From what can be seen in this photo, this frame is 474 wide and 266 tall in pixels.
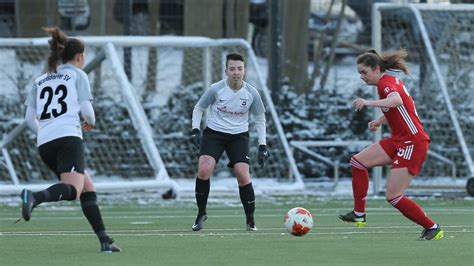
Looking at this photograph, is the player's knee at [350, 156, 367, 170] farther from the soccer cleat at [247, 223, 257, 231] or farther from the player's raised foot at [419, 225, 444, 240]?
the player's raised foot at [419, 225, 444, 240]

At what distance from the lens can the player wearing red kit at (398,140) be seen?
12.0 meters

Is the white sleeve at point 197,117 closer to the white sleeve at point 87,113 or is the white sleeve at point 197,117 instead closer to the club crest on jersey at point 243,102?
the club crest on jersey at point 243,102

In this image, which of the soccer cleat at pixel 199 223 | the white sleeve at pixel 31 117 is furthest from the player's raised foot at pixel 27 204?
the soccer cleat at pixel 199 223

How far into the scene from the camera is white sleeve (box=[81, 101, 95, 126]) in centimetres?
1037

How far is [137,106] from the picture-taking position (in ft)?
66.8

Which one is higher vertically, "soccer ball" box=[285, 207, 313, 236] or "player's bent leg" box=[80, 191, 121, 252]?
"player's bent leg" box=[80, 191, 121, 252]

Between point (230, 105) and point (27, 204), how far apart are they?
4075 millimetres

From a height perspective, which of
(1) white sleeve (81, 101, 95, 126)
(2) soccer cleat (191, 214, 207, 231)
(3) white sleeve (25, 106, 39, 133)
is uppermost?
(1) white sleeve (81, 101, 95, 126)

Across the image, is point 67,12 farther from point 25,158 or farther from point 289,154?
point 289,154

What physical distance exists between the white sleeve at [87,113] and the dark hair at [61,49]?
1.33 ft

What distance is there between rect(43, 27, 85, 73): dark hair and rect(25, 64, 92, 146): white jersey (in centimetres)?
6

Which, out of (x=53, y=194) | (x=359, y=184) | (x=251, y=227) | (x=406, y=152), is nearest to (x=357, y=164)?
(x=359, y=184)

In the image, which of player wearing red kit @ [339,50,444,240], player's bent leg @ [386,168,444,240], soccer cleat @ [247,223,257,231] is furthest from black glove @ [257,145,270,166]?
player's bent leg @ [386,168,444,240]

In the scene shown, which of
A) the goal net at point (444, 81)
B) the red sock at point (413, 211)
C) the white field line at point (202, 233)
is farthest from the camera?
the goal net at point (444, 81)
